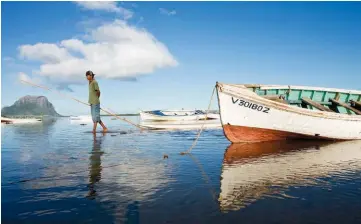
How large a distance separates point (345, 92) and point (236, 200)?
1629cm

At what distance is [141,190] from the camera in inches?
179

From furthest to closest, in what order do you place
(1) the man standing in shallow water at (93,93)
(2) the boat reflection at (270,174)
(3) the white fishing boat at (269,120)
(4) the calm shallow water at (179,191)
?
1. (1) the man standing in shallow water at (93,93)
2. (3) the white fishing boat at (269,120)
3. (2) the boat reflection at (270,174)
4. (4) the calm shallow water at (179,191)

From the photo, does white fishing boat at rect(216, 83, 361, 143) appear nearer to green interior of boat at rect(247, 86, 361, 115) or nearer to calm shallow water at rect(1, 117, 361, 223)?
green interior of boat at rect(247, 86, 361, 115)

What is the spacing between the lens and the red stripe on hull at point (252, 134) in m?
12.3

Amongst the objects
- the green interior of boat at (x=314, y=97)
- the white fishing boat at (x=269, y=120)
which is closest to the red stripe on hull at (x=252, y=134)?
the white fishing boat at (x=269, y=120)

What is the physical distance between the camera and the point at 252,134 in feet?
40.9

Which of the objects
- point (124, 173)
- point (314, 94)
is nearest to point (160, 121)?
point (314, 94)

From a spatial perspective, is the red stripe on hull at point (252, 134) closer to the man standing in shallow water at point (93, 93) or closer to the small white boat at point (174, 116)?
the man standing in shallow water at point (93, 93)

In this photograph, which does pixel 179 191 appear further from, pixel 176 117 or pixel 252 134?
pixel 176 117

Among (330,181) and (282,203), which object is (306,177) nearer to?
(330,181)

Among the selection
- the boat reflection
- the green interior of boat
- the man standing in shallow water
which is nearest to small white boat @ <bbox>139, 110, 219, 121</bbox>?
the green interior of boat

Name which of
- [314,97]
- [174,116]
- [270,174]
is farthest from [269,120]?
[174,116]

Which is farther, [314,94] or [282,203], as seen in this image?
[314,94]

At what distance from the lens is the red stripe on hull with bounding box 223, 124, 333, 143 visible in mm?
12289
